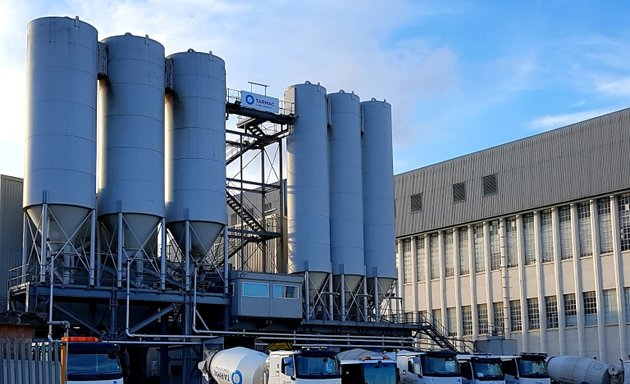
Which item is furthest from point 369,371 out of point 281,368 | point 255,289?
point 255,289

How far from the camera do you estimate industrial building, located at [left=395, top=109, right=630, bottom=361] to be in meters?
64.2

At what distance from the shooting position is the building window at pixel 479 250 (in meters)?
→ 74.0

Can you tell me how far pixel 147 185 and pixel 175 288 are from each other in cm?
632

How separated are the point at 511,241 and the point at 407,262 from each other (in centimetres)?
1199

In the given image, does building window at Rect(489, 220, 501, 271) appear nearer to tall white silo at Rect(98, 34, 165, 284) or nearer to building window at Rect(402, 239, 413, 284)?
building window at Rect(402, 239, 413, 284)

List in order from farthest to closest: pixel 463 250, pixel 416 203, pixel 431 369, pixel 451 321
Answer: pixel 416 203 < pixel 451 321 < pixel 463 250 < pixel 431 369

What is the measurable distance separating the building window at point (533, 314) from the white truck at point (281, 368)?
3551 centimetres

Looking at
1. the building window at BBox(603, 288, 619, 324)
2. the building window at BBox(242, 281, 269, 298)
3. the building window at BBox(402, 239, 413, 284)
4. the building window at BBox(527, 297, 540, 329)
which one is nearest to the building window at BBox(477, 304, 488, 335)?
the building window at BBox(527, 297, 540, 329)

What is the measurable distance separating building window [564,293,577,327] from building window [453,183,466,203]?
12.5m

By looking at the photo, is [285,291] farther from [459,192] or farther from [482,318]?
[459,192]

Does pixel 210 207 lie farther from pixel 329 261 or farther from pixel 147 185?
pixel 329 261

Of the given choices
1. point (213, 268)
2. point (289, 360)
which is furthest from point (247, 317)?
point (289, 360)

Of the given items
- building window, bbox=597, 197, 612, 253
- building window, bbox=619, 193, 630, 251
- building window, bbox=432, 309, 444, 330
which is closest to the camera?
building window, bbox=619, 193, 630, 251

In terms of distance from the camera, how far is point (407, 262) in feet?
266
